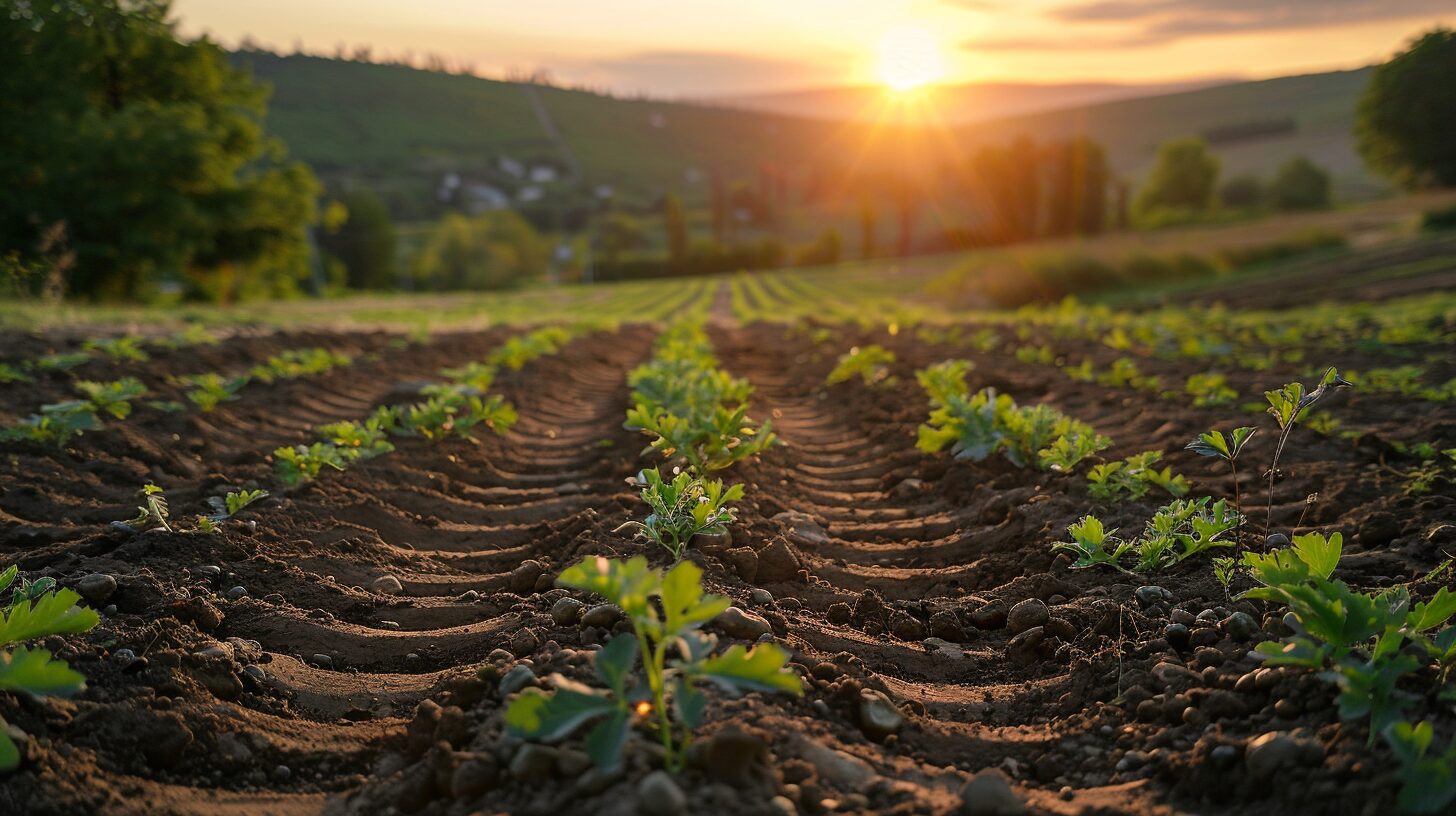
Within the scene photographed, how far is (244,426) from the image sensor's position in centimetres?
671

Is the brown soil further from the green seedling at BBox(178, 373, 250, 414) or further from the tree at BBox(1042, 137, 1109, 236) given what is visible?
the tree at BBox(1042, 137, 1109, 236)

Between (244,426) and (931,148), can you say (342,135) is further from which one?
(244,426)

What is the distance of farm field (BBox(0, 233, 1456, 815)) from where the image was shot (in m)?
2.02

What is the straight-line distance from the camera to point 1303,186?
6700 centimetres

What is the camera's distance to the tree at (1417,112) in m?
46.3

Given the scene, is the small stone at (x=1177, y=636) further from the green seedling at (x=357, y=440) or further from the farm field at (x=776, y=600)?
the green seedling at (x=357, y=440)

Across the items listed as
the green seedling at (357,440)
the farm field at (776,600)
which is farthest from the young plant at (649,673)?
the green seedling at (357,440)

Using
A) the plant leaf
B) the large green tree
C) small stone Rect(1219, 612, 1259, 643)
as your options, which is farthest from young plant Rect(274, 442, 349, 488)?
the large green tree

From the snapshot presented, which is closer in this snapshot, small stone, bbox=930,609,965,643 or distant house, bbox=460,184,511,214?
small stone, bbox=930,609,965,643

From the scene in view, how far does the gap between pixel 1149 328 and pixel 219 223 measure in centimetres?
2442

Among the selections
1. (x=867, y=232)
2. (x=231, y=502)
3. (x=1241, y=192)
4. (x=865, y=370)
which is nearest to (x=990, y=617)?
(x=231, y=502)

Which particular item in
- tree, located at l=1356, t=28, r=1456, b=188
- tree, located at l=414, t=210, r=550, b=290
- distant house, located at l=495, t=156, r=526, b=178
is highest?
distant house, located at l=495, t=156, r=526, b=178

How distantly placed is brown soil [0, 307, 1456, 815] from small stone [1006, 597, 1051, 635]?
7 cm

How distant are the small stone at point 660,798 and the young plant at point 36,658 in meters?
1.27
